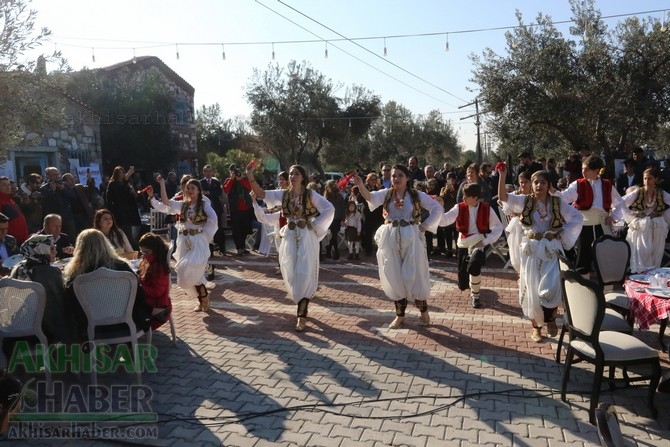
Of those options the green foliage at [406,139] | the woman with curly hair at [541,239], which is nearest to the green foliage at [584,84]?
the woman with curly hair at [541,239]

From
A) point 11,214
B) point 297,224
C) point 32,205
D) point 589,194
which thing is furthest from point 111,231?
point 589,194

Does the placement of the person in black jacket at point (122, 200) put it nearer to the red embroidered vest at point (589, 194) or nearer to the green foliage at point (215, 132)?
the red embroidered vest at point (589, 194)

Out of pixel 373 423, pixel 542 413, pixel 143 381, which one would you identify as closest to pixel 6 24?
pixel 143 381

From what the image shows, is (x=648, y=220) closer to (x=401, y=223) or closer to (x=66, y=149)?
(x=401, y=223)

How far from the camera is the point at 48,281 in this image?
16.0ft

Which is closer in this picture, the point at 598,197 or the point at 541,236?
the point at 541,236

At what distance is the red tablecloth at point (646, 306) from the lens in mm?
4211

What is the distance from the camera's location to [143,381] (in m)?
4.96

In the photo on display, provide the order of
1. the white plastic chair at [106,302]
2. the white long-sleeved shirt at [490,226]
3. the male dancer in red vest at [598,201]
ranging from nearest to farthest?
the white plastic chair at [106,302]
the white long-sleeved shirt at [490,226]
the male dancer in red vest at [598,201]

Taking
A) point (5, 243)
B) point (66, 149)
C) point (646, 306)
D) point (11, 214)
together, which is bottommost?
point (646, 306)

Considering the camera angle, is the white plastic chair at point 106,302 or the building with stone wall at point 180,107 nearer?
the white plastic chair at point 106,302

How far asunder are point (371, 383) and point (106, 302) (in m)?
2.46

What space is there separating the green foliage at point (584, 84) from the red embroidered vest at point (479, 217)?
30.9 feet

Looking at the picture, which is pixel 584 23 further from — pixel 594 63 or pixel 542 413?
pixel 542 413
